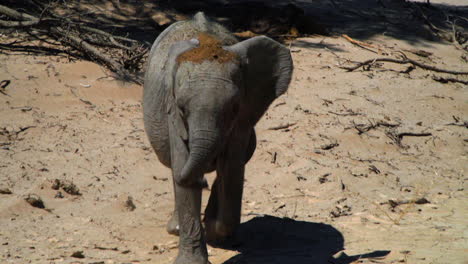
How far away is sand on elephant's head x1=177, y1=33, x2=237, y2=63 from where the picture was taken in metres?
4.85

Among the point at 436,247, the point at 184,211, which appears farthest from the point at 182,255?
the point at 436,247

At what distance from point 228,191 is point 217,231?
0.43 meters

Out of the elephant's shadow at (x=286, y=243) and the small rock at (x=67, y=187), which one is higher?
the elephant's shadow at (x=286, y=243)

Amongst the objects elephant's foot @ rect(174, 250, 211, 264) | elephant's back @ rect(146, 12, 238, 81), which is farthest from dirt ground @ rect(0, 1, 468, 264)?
elephant's back @ rect(146, 12, 238, 81)

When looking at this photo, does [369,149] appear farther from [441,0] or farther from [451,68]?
[441,0]

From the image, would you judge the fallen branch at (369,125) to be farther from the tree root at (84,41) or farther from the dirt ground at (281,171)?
the tree root at (84,41)

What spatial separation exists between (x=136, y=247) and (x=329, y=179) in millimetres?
2718

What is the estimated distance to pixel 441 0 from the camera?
69.8ft

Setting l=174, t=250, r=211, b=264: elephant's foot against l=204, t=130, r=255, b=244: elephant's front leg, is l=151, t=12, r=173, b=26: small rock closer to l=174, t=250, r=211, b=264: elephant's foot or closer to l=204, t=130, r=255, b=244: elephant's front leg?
l=204, t=130, r=255, b=244: elephant's front leg

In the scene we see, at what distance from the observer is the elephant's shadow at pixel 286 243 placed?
5.72 metres

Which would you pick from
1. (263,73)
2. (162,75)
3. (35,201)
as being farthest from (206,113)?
(35,201)

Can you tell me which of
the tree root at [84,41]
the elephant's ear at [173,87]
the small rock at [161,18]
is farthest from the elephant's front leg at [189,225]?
the small rock at [161,18]

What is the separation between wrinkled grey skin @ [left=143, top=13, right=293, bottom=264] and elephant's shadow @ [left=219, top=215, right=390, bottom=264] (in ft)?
1.03

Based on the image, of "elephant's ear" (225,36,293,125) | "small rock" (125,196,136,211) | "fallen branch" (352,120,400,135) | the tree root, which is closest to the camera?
"elephant's ear" (225,36,293,125)
